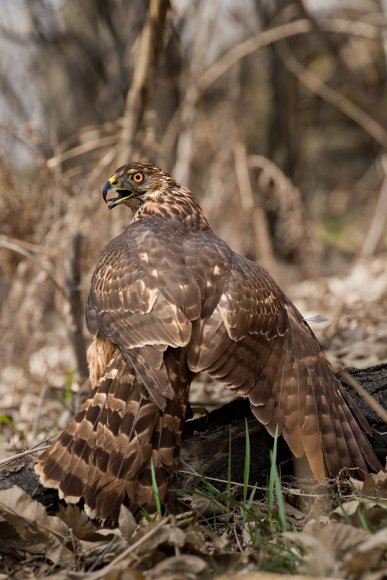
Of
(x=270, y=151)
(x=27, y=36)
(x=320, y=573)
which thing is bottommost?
(x=320, y=573)

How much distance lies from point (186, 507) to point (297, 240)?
502 centimetres

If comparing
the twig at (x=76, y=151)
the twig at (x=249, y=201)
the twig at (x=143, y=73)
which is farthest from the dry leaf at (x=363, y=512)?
the twig at (x=249, y=201)

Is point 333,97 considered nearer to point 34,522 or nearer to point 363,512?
point 363,512

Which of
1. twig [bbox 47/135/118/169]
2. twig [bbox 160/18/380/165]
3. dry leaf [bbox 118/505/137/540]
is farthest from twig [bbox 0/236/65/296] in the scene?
dry leaf [bbox 118/505/137/540]

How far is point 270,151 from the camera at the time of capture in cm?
966

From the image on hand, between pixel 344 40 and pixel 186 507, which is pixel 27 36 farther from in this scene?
pixel 186 507

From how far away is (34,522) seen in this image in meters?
2.60

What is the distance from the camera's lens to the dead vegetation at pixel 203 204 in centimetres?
248

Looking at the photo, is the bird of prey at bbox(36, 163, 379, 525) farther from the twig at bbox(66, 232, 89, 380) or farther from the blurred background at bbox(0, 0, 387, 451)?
the twig at bbox(66, 232, 89, 380)

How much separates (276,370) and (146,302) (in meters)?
0.66

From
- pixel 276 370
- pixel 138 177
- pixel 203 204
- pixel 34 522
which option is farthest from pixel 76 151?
pixel 34 522

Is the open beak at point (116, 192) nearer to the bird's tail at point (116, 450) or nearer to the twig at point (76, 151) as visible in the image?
the twig at point (76, 151)

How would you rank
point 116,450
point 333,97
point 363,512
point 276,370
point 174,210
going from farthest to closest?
point 333,97
point 174,210
point 276,370
point 116,450
point 363,512

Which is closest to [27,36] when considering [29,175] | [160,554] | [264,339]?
[29,175]
